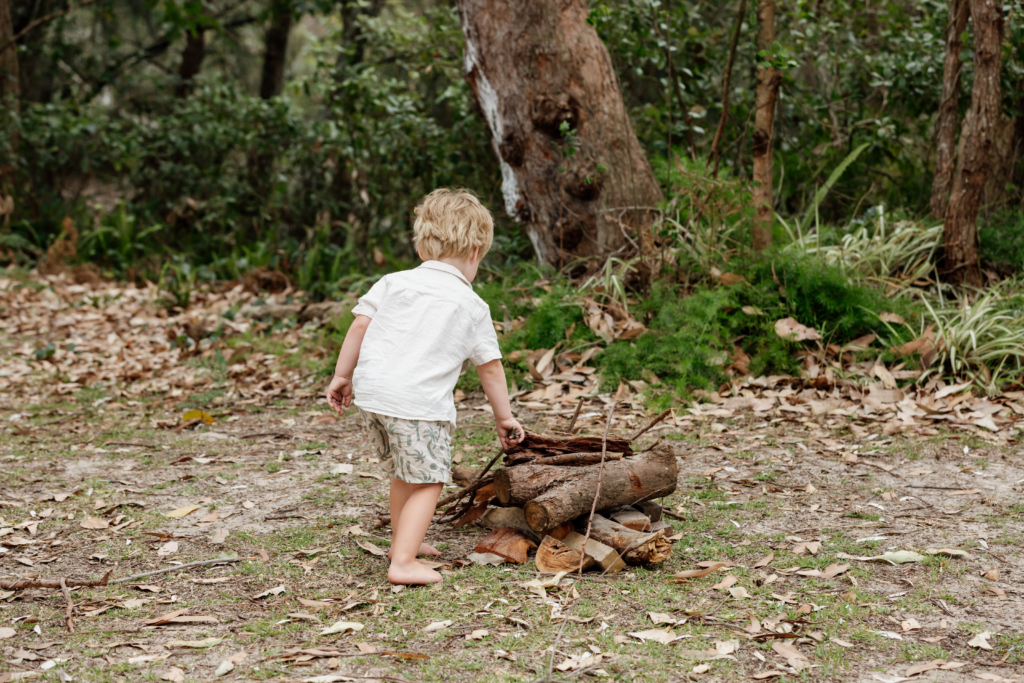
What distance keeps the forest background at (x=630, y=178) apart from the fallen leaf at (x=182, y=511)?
2283mm

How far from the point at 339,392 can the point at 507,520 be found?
2.82ft

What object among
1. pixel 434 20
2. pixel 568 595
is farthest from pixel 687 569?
pixel 434 20

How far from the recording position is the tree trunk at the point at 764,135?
5883 millimetres

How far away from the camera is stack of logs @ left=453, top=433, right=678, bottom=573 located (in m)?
3.05

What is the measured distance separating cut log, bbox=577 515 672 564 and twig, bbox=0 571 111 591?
70.6 inches

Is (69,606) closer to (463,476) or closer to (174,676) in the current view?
(174,676)

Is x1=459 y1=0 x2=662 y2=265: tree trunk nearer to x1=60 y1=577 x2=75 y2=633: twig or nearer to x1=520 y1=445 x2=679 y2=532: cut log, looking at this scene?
x1=520 y1=445 x2=679 y2=532: cut log

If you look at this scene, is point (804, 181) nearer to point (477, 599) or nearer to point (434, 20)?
point (434, 20)

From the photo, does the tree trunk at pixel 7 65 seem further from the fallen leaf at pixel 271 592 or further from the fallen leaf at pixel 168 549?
the fallen leaf at pixel 271 592

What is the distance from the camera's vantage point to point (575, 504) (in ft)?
10.1

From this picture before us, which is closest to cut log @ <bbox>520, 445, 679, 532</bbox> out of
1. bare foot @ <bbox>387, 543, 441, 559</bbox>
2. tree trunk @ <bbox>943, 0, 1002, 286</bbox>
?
bare foot @ <bbox>387, 543, 441, 559</bbox>

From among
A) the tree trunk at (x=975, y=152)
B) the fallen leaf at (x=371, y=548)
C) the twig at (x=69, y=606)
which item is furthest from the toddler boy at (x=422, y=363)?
the tree trunk at (x=975, y=152)

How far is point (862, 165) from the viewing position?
7652mm

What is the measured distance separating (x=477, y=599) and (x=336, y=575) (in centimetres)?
59
